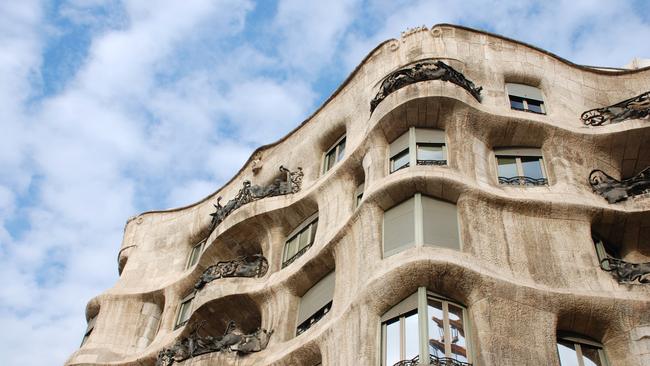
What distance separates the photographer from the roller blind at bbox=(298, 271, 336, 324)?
19.0 metres

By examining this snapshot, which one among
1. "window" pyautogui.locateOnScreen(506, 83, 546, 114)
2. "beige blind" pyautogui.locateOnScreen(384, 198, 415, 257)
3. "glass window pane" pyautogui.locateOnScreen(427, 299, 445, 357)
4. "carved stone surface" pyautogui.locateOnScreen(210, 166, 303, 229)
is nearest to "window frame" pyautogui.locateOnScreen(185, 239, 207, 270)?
"carved stone surface" pyautogui.locateOnScreen(210, 166, 303, 229)

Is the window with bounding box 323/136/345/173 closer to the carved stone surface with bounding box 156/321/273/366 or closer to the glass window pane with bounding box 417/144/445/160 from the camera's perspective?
the glass window pane with bounding box 417/144/445/160

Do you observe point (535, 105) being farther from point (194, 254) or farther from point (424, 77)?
point (194, 254)

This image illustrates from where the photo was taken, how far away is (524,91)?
21.9 m

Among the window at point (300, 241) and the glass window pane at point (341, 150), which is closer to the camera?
the window at point (300, 241)

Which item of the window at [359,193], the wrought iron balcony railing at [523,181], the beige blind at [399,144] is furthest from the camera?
the window at [359,193]

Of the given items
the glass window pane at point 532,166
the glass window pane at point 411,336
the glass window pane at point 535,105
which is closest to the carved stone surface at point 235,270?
the glass window pane at point 411,336

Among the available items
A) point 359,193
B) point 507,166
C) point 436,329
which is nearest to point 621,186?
point 507,166

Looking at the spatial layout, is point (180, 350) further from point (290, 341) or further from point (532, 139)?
point (532, 139)

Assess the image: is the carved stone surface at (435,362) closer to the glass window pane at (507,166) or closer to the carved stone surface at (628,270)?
the carved stone surface at (628,270)

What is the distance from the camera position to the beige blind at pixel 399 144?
1948 centimetres

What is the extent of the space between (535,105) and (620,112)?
90.5 inches

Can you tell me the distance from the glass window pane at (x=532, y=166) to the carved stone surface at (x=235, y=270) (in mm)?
8048

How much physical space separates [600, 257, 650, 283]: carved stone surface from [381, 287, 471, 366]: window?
3.70m
